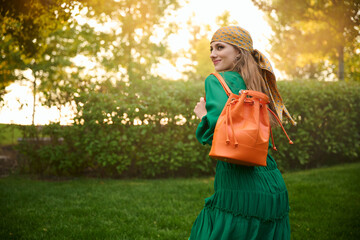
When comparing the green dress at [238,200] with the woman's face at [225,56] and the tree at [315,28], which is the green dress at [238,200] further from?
the tree at [315,28]

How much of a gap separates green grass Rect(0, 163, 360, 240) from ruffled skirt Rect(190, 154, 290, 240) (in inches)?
74.1

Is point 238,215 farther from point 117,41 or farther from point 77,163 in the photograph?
point 117,41

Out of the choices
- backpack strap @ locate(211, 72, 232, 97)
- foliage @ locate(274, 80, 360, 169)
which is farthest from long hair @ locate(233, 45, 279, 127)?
foliage @ locate(274, 80, 360, 169)

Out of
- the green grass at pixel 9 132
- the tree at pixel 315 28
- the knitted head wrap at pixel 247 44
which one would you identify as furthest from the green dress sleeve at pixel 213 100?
the green grass at pixel 9 132

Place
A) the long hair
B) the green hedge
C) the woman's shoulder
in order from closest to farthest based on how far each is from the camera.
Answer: the woman's shoulder → the long hair → the green hedge

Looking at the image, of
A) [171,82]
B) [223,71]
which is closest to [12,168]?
[171,82]

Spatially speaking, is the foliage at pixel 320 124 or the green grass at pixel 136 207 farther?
the foliage at pixel 320 124

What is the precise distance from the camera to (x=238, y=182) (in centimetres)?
191

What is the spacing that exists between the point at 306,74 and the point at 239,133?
28.7m

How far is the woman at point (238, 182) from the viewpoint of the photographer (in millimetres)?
1830

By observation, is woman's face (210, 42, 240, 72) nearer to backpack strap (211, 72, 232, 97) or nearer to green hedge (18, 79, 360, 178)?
backpack strap (211, 72, 232, 97)

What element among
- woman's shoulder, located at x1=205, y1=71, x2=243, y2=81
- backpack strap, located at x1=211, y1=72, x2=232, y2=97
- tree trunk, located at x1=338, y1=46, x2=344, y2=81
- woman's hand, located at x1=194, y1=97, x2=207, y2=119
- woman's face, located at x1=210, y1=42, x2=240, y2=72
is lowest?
woman's hand, located at x1=194, y1=97, x2=207, y2=119

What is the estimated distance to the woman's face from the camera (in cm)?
212

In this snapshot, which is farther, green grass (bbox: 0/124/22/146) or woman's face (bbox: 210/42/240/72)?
green grass (bbox: 0/124/22/146)
